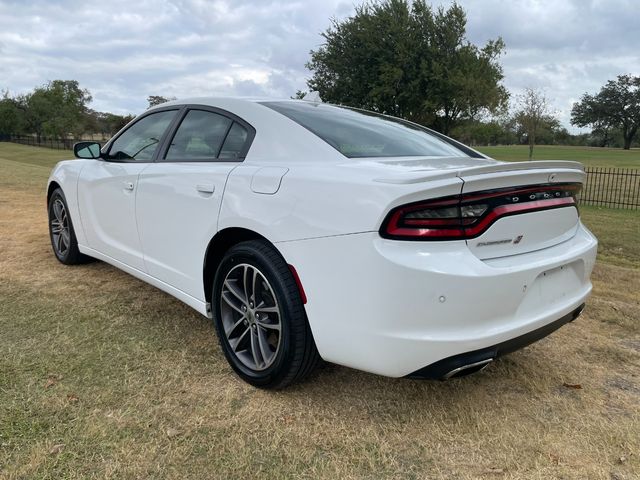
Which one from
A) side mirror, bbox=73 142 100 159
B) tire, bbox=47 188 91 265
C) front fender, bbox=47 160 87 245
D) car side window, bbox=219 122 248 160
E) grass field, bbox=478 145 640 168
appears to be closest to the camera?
car side window, bbox=219 122 248 160

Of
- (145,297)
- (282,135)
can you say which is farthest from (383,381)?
(145,297)

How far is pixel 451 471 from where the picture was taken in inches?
83.5

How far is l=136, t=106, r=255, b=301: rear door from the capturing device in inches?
113

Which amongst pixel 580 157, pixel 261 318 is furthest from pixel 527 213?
pixel 580 157

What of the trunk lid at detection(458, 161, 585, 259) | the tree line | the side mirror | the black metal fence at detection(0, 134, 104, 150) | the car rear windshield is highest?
the tree line

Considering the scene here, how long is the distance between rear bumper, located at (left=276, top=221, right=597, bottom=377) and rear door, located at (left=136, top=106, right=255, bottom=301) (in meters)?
0.74

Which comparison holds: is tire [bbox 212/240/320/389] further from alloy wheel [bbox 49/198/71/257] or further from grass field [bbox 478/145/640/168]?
grass field [bbox 478/145/640/168]

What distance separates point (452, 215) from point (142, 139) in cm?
258

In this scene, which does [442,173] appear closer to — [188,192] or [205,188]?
[205,188]

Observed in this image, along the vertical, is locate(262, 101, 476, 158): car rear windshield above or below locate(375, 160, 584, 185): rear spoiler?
above

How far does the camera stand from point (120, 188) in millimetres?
3656

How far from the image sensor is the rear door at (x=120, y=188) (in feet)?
11.7

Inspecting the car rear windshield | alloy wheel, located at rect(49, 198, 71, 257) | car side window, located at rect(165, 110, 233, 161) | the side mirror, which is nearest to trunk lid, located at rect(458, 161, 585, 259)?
the car rear windshield

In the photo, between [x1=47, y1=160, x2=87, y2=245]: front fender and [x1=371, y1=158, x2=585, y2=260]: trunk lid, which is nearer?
[x1=371, y1=158, x2=585, y2=260]: trunk lid
